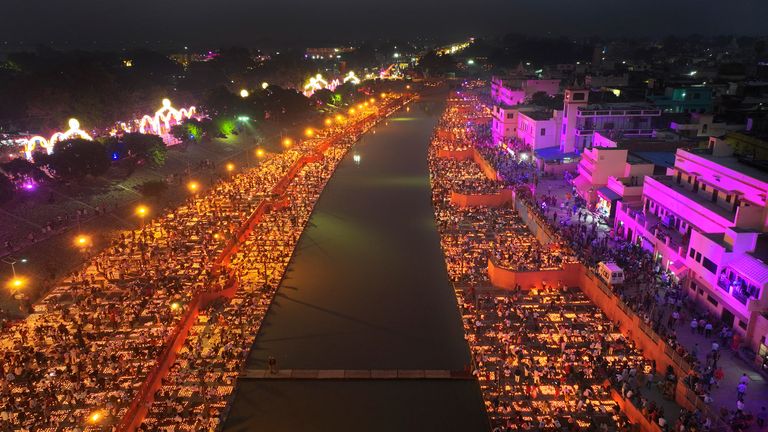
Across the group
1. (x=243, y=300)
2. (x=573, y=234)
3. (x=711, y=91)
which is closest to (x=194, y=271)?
(x=243, y=300)

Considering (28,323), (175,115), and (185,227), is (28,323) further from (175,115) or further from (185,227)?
(175,115)

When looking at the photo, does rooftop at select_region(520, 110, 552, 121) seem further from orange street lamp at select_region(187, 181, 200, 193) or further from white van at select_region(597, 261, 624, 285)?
orange street lamp at select_region(187, 181, 200, 193)

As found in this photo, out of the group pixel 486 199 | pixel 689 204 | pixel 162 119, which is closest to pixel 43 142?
pixel 162 119

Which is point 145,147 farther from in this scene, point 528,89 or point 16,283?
point 528,89

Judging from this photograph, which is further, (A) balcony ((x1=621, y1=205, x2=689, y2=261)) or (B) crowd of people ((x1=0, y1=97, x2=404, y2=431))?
(A) balcony ((x1=621, y1=205, x2=689, y2=261))

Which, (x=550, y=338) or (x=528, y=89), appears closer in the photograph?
(x=550, y=338)

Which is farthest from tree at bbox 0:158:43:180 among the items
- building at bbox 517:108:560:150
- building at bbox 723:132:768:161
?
building at bbox 723:132:768:161

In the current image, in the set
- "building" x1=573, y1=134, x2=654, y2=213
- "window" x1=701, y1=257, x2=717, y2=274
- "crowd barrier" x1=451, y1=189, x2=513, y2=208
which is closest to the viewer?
"window" x1=701, y1=257, x2=717, y2=274
